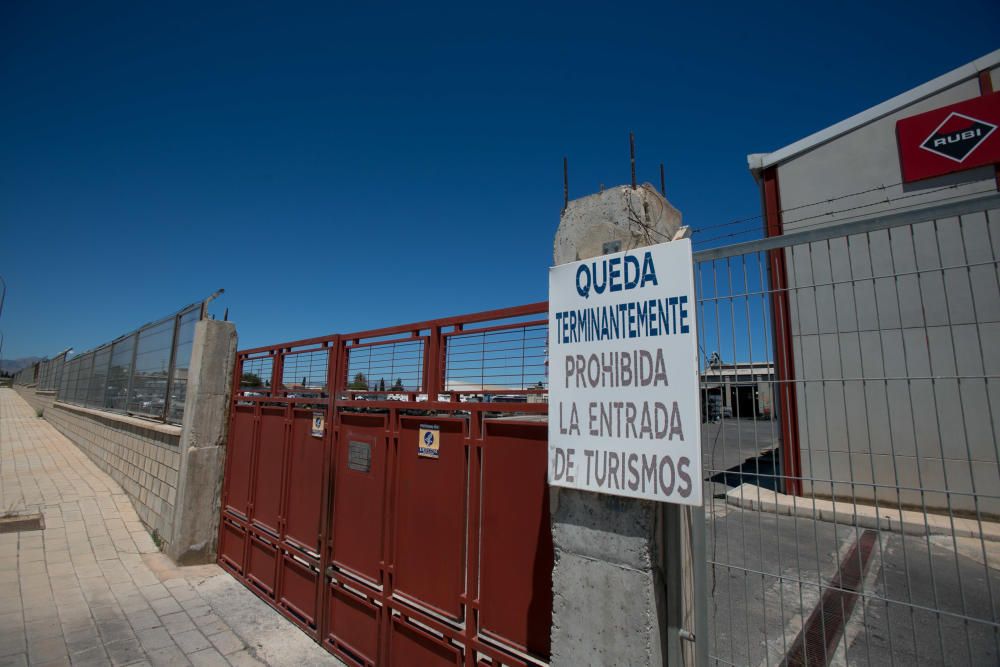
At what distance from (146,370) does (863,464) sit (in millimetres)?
11772

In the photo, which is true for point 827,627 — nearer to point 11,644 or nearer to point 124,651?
point 124,651

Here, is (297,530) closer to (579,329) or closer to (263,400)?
(263,400)

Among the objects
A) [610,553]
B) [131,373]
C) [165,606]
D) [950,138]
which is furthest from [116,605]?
[950,138]

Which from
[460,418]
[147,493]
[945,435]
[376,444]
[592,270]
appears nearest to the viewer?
[592,270]

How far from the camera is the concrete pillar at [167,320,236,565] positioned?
640 cm

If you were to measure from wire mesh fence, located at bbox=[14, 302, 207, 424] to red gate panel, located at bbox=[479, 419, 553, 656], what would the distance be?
5.87 m

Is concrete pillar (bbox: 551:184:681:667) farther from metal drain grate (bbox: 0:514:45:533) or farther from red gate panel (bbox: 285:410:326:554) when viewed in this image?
metal drain grate (bbox: 0:514:45:533)

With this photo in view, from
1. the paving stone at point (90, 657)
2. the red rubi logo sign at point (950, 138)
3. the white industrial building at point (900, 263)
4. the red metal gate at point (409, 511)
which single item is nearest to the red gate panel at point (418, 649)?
the red metal gate at point (409, 511)

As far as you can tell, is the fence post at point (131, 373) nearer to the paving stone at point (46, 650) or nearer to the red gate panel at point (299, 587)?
the paving stone at point (46, 650)

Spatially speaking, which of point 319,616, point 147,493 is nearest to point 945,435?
point 319,616

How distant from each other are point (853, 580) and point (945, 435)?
3.09 metres

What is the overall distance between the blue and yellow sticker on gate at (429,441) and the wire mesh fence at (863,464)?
1.92m

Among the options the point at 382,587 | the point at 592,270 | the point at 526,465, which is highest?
the point at 592,270

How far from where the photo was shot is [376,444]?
4.21m
